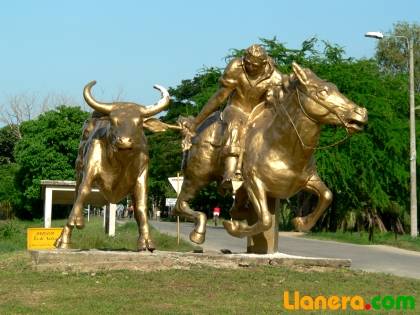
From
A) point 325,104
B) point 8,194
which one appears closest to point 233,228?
point 325,104

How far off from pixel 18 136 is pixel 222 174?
179 ft

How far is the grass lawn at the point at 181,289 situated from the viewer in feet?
27.9

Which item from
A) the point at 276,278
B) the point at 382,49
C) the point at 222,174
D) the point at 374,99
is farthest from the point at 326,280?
the point at 382,49

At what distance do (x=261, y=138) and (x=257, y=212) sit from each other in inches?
44.9

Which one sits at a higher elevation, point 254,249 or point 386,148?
point 386,148

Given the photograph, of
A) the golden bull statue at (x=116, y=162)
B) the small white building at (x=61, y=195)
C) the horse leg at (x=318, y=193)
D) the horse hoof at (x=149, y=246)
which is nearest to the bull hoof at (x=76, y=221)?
the golden bull statue at (x=116, y=162)

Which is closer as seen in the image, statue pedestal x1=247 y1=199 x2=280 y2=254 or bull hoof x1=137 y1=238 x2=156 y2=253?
bull hoof x1=137 y1=238 x2=156 y2=253

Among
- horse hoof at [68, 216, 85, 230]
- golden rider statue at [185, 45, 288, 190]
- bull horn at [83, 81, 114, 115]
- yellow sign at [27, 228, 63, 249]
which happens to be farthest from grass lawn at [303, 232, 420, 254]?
bull horn at [83, 81, 114, 115]

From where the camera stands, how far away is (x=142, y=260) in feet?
37.9

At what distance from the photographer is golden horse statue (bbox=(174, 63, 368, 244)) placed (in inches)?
443

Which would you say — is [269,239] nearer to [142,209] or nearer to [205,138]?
[205,138]

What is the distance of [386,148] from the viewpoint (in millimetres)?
33250

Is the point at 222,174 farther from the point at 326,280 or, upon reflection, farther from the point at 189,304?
the point at 189,304

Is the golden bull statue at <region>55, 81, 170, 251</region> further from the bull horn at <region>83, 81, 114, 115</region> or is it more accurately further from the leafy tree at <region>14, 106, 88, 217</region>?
the leafy tree at <region>14, 106, 88, 217</region>
